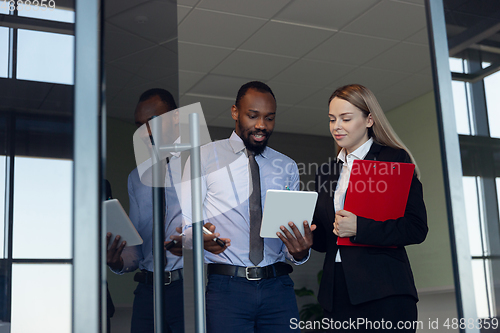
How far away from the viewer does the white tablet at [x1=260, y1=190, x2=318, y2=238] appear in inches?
71.9

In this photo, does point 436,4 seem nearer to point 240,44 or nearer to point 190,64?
point 240,44

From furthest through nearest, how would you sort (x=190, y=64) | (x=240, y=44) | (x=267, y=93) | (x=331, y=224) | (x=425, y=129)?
(x=425, y=129), (x=190, y=64), (x=240, y=44), (x=267, y=93), (x=331, y=224)

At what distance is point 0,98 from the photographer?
115 cm

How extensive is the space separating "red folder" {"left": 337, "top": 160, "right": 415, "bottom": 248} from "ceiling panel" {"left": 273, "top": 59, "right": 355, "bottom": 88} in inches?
128

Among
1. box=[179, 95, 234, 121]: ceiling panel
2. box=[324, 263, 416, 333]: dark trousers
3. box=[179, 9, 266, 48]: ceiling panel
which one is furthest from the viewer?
box=[179, 95, 234, 121]: ceiling panel

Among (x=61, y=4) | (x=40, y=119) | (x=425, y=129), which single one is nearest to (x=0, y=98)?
(x=40, y=119)

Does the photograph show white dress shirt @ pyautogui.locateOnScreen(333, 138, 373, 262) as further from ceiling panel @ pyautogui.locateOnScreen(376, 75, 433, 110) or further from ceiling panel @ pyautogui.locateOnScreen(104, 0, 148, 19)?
ceiling panel @ pyautogui.locateOnScreen(376, 75, 433, 110)

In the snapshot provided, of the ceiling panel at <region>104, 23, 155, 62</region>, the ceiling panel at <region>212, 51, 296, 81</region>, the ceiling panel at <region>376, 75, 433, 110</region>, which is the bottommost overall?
the ceiling panel at <region>104, 23, 155, 62</region>

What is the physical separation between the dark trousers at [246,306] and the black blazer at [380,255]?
194 mm

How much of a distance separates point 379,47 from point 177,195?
3.74 m

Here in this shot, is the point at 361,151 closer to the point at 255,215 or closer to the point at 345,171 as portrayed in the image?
the point at 345,171

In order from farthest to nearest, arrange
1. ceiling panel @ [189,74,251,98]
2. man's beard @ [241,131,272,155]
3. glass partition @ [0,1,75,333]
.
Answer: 1. ceiling panel @ [189,74,251,98]
2. man's beard @ [241,131,272,155]
3. glass partition @ [0,1,75,333]

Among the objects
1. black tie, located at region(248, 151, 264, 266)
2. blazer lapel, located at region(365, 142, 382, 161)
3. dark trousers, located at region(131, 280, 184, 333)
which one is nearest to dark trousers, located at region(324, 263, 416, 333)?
black tie, located at region(248, 151, 264, 266)

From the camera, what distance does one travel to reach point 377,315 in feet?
5.44
